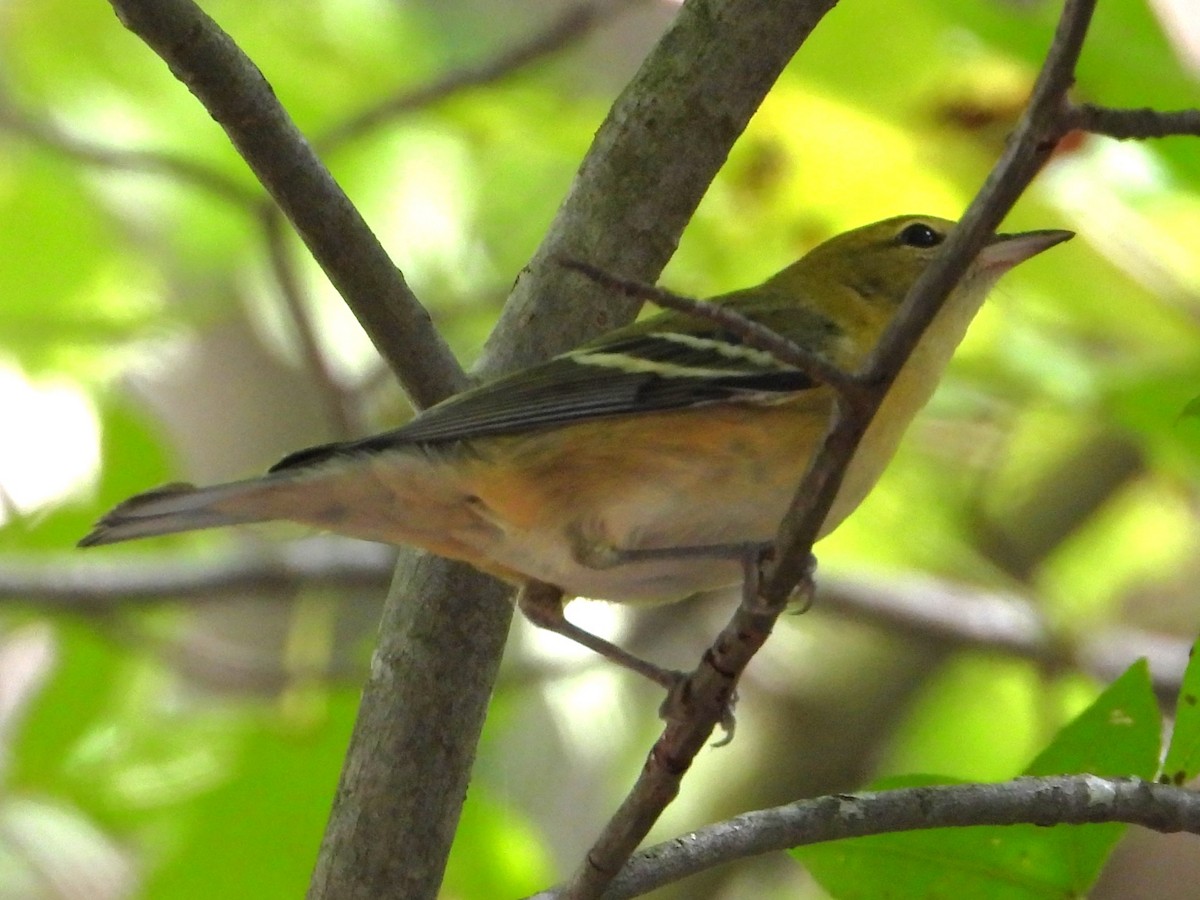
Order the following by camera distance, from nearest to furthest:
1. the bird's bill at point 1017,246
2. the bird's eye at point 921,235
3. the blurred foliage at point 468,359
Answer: the bird's bill at point 1017,246 < the bird's eye at point 921,235 < the blurred foliage at point 468,359

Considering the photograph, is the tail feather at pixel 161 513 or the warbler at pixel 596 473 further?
the warbler at pixel 596 473

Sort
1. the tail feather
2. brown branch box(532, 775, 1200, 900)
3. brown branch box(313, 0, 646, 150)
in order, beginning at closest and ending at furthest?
brown branch box(532, 775, 1200, 900) → the tail feather → brown branch box(313, 0, 646, 150)

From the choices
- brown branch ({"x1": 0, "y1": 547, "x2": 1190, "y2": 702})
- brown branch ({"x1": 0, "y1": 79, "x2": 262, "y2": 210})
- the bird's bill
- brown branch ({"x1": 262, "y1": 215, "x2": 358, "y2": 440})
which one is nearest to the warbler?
the bird's bill

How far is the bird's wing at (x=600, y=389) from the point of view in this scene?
243 centimetres

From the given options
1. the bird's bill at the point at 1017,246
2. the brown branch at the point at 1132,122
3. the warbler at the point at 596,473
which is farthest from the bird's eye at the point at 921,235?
the brown branch at the point at 1132,122

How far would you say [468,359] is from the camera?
4383mm

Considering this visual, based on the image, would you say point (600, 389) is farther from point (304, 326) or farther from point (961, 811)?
point (304, 326)

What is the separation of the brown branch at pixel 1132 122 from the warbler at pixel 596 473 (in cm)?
96

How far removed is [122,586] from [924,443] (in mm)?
2376

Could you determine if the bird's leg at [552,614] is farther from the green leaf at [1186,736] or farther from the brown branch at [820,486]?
the green leaf at [1186,736]

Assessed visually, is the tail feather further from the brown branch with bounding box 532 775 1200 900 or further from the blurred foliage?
the blurred foliage

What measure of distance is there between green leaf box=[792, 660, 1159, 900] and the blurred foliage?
3.6 inches

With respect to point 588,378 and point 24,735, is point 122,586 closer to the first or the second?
point 24,735

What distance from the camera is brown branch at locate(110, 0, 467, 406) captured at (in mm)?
2064
